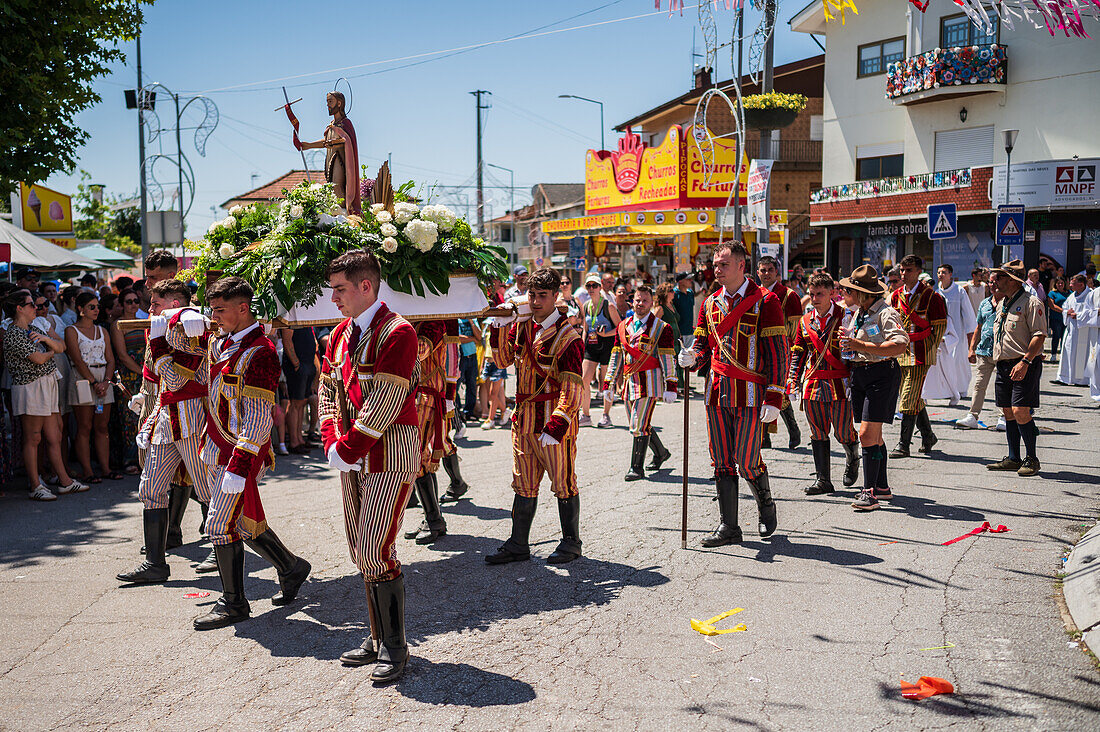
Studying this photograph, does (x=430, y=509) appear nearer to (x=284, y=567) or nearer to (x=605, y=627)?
(x=284, y=567)

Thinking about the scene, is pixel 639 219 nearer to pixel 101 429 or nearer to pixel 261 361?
pixel 101 429

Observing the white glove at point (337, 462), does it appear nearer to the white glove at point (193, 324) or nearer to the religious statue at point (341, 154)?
the white glove at point (193, 324)

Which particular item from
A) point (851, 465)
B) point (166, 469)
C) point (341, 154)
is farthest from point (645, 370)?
point (166, 469)

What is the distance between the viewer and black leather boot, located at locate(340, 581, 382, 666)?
4820 mm

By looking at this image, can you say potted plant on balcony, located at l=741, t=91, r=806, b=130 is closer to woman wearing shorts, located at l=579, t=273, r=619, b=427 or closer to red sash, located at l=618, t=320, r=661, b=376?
woman wearing shorts, located at l=579, t=273, r=619, b=427

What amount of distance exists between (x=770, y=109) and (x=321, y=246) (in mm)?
15308

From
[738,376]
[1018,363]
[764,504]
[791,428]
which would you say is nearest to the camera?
[738,376]

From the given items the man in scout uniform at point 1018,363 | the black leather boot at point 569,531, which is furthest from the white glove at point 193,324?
the man in scout uniform at point 1018,363

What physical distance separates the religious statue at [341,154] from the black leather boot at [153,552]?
2.51 meters

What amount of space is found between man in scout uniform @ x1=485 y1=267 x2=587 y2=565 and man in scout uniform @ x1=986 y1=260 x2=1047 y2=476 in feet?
16.0

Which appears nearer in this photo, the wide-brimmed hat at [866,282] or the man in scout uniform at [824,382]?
the wide-brimmed hat at [866,282]

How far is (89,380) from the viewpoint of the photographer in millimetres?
9555

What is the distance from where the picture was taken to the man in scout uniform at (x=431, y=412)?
22.5ft

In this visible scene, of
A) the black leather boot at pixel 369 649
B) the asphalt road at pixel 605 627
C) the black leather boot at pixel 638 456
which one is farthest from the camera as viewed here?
the black leather boot at pixel 638 456
